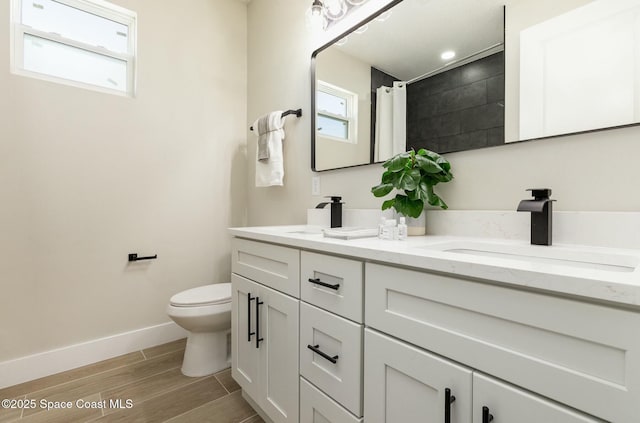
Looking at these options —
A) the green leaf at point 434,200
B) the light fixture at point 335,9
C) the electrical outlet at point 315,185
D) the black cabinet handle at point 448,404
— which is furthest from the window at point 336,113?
the black cabinet handle at point 448,404

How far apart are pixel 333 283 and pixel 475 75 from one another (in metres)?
0.97

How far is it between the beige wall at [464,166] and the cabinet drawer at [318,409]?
33.8 inches

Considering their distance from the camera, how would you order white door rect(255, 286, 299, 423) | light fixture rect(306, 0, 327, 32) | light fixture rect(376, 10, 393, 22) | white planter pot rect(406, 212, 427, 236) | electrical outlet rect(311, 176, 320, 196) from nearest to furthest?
white door rect(255, 286, 299, 423), white planter pot rect(406, 212, 427, 236), light fixture rect(376, 10, 393, 22), light fixture rect(306, 0, 327, 32), electrical outlet rect(311, 176, 320, 196)

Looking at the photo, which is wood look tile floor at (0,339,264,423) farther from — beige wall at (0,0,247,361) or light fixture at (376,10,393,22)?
light fixture at (376,10,393,22)

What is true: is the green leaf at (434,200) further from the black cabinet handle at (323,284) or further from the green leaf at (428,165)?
the black cabinet handle at (323,284)

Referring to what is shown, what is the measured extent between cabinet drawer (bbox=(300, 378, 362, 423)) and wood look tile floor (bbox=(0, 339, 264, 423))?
1.53 ft

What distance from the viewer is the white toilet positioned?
1.63m

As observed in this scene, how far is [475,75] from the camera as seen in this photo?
115cm

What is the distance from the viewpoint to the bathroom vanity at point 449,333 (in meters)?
0.48

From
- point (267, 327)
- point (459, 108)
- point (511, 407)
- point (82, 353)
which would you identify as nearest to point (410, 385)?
point (511, 407)

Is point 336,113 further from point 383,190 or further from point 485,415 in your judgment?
point 485,415

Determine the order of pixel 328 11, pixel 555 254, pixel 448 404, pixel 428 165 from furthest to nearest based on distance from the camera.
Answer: pixel 328 11 < pixel 428 165 < pixel 555 254 < pixel 448 404

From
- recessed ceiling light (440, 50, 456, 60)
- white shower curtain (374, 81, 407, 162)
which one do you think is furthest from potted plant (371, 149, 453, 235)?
recessed ceiling light (440, 50, 456, 60)

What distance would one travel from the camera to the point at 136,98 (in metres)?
2.01
